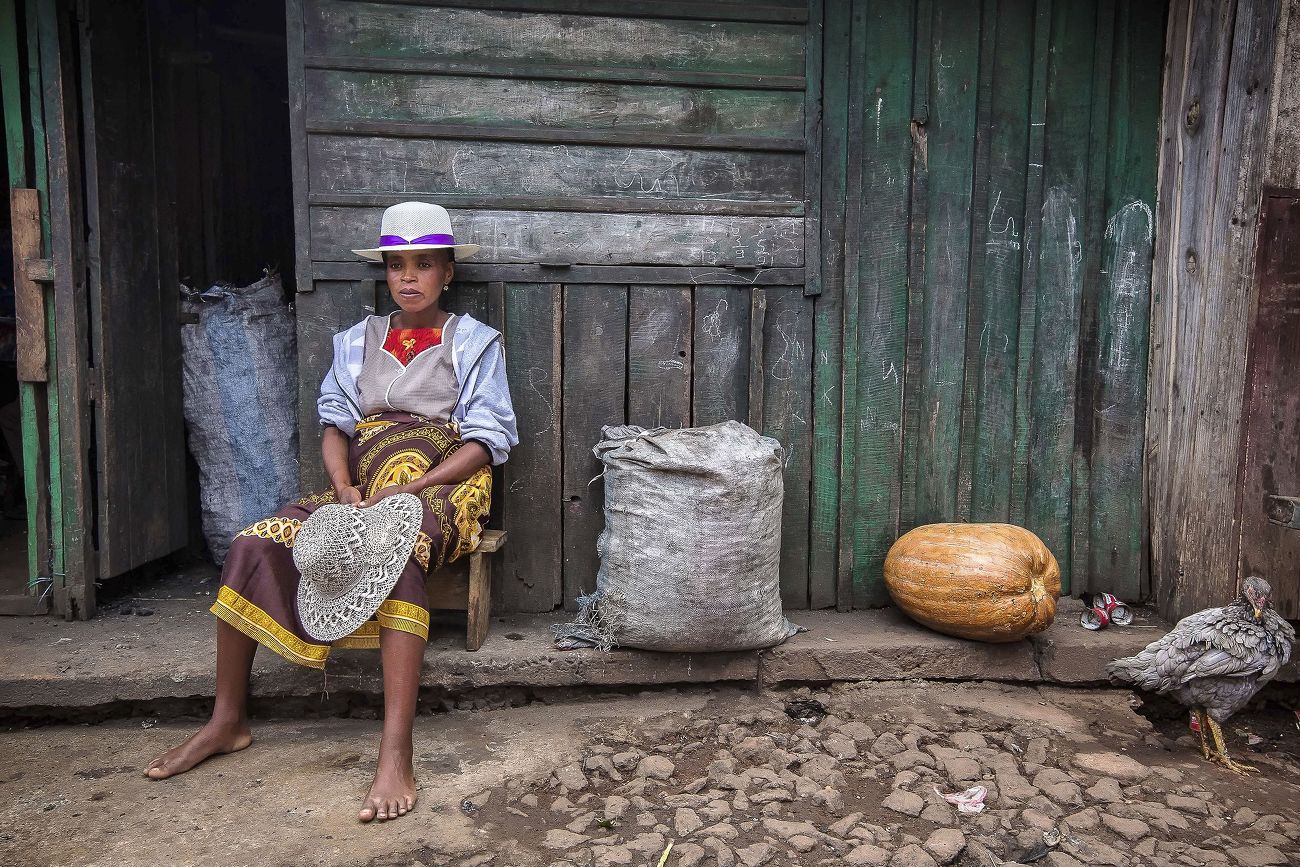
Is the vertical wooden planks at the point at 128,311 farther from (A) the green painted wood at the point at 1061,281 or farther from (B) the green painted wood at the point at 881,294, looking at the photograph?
(A) the green painted wood at the point at 1061,281

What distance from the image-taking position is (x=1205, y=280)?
3.67m

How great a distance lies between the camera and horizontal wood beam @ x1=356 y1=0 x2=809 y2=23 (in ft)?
11.7

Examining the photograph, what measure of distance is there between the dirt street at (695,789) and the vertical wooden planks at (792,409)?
597mm

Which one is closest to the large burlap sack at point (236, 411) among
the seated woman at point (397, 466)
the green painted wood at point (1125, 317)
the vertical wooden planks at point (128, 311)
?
the vertical wooden planks at point (128, 311)

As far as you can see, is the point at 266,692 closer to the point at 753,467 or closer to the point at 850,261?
the point at 753,467

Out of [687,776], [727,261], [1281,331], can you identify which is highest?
[727,261]

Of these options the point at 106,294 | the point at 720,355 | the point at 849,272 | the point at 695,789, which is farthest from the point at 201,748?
the point at 849,272

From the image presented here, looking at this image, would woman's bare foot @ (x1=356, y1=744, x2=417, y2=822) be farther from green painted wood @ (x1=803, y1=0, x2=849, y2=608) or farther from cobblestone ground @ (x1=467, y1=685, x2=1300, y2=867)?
green painted wood @ (x1=803, y1=0, x2=849, y2=608)

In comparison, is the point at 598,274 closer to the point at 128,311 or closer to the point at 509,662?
the point at 509,662

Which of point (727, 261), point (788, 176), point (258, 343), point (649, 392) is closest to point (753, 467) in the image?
point (649, 392)

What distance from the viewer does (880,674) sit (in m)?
3.57

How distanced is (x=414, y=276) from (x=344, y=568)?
3.69 ft

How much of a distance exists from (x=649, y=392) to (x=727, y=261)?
2.05 ft

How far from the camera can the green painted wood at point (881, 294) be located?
12.3 ft
